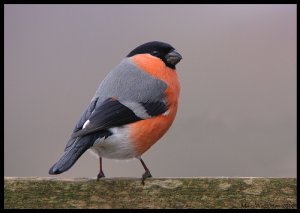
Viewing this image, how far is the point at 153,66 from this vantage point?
109 inches

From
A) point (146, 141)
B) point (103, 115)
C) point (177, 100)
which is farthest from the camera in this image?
point (177, 100)

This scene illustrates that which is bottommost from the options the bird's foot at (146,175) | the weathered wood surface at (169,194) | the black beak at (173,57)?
the weathered wood surface at (169,194)

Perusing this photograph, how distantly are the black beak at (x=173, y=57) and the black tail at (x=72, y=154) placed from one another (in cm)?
79

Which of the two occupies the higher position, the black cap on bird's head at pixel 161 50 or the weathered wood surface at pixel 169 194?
the black cap on bird's head at pixel 161 50

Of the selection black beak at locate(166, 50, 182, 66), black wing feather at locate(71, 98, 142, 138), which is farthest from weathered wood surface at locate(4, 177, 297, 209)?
black beak at locate(166, 50, 182, 66)

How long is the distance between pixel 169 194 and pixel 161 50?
1.11 m

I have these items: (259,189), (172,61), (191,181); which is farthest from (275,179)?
(172,61)

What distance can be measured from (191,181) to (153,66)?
1022 millimetres

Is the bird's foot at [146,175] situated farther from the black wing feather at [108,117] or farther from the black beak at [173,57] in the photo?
the black beak at [173,57]

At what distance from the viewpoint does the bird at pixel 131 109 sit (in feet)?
7.22

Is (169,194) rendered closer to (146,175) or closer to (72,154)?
(146,175)

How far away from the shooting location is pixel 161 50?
278 centimetres

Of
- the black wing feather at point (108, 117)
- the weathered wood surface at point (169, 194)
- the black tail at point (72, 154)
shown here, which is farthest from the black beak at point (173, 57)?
the weathered wood surface at point (169, 194)

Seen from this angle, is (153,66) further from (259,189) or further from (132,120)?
(259,189)
